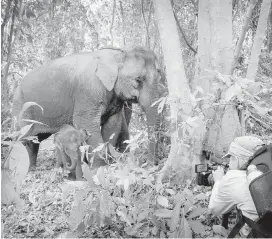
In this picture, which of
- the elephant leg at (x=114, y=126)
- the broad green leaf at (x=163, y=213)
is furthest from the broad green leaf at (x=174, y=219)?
the elephant leg at (x=114, y=126)

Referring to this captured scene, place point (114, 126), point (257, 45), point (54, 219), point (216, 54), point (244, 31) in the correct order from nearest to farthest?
1. point (244, 31)
2. point (54, 219)
3. point (216, 54)
4. point (257, 45)
5. point (114, 126)

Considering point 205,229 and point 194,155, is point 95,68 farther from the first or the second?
point 205,229

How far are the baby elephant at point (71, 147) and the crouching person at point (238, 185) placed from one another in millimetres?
2969

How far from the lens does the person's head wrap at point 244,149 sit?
2.67 meters

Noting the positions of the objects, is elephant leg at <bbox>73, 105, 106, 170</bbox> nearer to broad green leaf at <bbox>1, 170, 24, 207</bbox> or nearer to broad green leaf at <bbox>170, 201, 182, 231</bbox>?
broad green leaf at <bbox>170, 201, 182, 231</bbox>

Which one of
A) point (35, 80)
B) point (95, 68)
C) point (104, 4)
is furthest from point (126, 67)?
point (104, 4)

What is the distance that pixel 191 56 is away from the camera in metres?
7.41

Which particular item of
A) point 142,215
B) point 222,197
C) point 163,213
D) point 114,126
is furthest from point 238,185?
point 114,126

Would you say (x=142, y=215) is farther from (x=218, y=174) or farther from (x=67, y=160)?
(x=67, y=160)

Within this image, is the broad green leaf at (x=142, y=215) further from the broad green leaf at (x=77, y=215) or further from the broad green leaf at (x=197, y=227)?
the broad green leaf at (x=77, y=215)

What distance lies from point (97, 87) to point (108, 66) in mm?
358

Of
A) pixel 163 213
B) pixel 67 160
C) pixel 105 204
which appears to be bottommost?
pixel 67 160

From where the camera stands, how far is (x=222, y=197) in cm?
270

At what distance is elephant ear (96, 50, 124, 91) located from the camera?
5.70 metres
